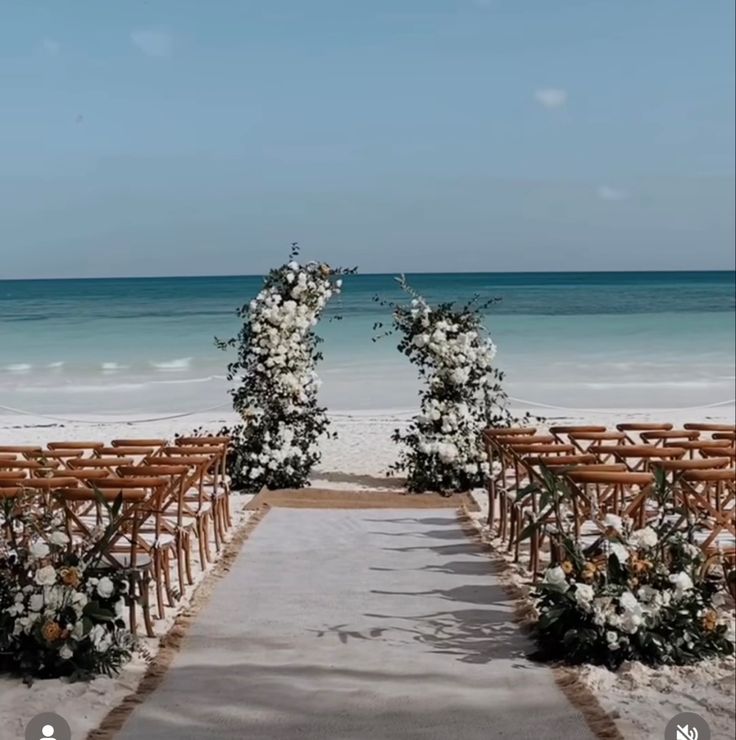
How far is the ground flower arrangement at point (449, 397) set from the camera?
27.2 ft

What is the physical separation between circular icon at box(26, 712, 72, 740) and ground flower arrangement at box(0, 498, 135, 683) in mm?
810

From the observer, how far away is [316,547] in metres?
6.08

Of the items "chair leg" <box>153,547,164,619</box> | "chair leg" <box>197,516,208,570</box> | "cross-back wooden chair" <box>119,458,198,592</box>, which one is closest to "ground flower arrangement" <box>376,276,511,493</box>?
"chair leg" <box>197,516,208,570</box>

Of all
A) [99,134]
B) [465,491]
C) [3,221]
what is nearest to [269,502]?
[465,491]

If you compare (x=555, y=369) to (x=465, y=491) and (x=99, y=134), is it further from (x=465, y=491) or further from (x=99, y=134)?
(x=99, y=134)

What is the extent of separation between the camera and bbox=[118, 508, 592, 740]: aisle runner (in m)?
3.24

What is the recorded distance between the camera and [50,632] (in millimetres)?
3662

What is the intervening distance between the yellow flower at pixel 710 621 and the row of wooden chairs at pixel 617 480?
0.32 meters

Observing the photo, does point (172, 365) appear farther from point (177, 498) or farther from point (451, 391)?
point (177, 498)

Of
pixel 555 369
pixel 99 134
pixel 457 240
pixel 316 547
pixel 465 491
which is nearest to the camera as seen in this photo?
pixel 99 134

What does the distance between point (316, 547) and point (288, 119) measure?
2.51 metres

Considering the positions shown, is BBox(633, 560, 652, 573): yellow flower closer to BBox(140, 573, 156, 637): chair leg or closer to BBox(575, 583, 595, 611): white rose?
BBox(575, 583, 595, 611): white rose

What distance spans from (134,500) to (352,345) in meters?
14.8

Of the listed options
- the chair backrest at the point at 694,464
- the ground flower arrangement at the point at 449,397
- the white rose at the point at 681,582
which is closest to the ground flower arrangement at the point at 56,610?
the white rose at the point at 681,582
